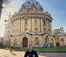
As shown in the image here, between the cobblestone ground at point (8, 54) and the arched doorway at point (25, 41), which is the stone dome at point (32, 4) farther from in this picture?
the cobblestone ground at point (8, 54)

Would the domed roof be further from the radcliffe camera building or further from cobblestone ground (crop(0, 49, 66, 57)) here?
cobblestone ground (crop(0, 49, 66, 57))

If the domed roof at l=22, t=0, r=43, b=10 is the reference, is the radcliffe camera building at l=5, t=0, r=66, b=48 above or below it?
below

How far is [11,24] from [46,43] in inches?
40.5

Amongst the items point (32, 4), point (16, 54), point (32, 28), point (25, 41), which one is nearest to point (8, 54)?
point (16, 54)

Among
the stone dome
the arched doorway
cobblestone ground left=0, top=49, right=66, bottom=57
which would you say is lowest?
cobblestone ground left=0, top=49, right=66, bottom=57

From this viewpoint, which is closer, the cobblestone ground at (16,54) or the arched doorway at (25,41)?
the cobblestone ground at (16,54)

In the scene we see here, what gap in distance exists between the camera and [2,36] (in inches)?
187

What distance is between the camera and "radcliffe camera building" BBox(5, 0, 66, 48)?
4.71 meters

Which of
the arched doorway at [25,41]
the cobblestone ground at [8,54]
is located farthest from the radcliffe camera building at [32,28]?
the cobblestone ground at [8,54]

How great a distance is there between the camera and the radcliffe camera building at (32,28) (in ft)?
15.5

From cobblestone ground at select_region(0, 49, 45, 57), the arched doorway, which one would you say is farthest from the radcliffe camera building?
cobblestone ground at select_region(0, 49, 45, 57)

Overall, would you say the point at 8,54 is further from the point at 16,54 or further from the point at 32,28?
the point at 32,28

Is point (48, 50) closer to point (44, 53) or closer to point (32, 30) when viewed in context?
point (44, 53)

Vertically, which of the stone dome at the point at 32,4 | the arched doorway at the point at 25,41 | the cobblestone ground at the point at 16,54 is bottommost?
the cobblestone ground at the point at 16,54
